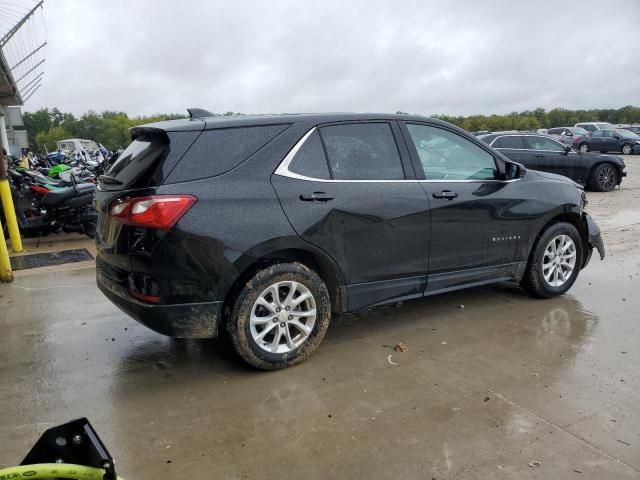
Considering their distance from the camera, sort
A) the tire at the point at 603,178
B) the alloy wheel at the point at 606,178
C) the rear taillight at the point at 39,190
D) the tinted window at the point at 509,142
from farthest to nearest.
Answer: the alloy wheel at the point at 606,178, the tire at the point at 603,178, the tinted window at the point at 509,142, the rear taillight at the point at 39,190

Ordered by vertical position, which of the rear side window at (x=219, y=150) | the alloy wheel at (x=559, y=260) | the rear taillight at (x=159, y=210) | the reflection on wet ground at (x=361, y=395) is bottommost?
the reflection on wet ground at (x=361, y=395)

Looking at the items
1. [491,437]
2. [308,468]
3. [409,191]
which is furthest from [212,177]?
[491,437]

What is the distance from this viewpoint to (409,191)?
417cm

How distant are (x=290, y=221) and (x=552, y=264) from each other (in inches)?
114

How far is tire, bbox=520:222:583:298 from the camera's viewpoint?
5.07m

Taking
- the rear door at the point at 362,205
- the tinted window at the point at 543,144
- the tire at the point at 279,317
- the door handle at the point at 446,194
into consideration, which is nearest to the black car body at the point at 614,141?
the tinted window at the point at 543,144

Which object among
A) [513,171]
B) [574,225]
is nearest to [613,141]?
[574,225]

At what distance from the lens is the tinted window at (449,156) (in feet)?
14.4

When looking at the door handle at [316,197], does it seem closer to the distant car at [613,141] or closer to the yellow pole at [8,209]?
the yellow pole at [8,209]

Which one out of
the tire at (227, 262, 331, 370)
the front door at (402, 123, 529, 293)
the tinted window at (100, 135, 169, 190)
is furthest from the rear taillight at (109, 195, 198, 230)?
the front door at (402, 123, 529, 293)

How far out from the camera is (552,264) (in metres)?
5.18

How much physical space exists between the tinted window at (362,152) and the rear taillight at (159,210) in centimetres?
112

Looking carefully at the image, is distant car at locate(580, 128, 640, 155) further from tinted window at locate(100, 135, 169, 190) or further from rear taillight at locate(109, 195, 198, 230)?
rear taillight at locate(109, 195, 198, 230)

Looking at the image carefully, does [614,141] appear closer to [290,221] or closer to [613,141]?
[613,141]
